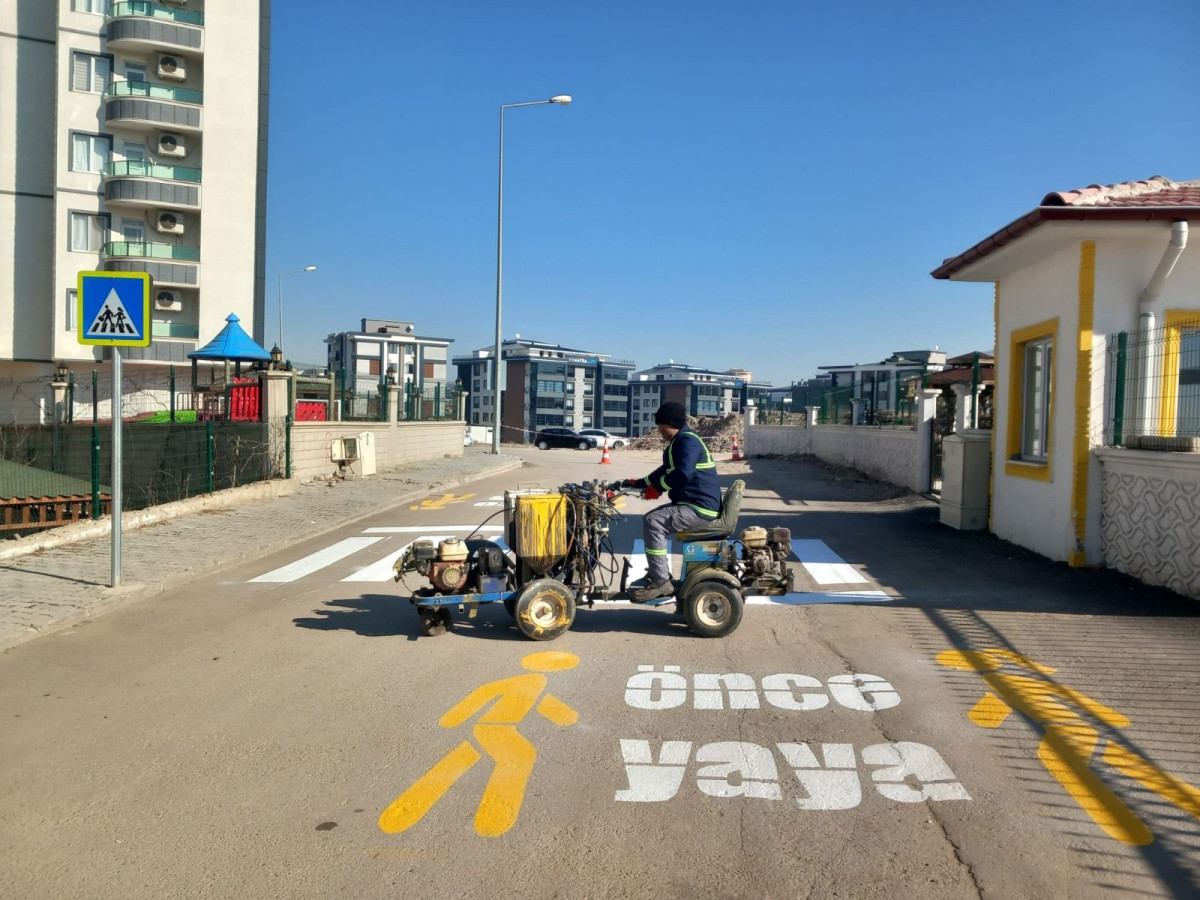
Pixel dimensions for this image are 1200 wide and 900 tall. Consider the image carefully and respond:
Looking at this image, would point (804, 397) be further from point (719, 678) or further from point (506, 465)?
point (719, 678)

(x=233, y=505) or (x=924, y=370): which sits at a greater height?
(x=924, y=370)

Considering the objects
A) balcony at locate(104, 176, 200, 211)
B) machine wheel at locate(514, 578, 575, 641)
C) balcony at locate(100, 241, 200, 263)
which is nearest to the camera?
machine wheel at locate(514, 578, 575, 641)

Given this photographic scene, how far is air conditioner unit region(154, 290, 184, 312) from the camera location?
40853mm

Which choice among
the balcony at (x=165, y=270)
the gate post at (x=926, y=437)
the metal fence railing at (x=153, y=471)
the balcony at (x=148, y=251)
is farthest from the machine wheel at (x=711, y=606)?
the balcony at (x=148, y=251)

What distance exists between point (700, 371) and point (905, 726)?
4887 inches

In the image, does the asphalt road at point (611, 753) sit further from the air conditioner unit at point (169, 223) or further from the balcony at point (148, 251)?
the air conditioner unit at point (169, 223)

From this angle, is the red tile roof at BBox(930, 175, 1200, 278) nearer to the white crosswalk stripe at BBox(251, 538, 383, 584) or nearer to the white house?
the white house

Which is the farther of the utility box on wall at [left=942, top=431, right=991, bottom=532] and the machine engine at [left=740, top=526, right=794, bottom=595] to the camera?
the utility box on wall at [left=942, top=431, right=991, bottom=532]

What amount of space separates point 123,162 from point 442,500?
30.2m

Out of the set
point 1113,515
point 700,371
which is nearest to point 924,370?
point 1113,515

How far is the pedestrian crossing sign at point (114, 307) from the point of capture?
8.59 m

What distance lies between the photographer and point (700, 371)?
420ft

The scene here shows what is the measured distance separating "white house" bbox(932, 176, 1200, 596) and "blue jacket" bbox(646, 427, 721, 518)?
4.67 m

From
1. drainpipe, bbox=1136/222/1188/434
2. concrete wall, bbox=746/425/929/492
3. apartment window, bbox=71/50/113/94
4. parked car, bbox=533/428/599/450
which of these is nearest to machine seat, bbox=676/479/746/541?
drainpipe, bbox=1136/222/1188/434
